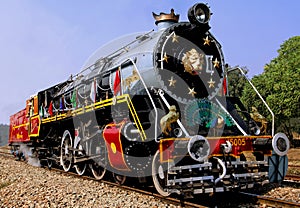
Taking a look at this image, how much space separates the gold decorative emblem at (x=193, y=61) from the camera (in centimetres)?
689

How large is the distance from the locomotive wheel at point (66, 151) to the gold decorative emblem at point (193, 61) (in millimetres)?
4855

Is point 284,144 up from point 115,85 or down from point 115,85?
down

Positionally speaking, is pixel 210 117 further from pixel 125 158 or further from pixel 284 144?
pixel 125 158

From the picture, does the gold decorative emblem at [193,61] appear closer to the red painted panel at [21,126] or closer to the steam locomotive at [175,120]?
the steam locomotive at [175,120]

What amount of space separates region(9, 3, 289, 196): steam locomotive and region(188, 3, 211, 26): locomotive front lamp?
2cm

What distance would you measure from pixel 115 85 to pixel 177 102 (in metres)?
1.61

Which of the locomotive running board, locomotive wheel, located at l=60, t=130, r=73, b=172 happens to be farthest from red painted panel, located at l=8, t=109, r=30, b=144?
the locomotive running board

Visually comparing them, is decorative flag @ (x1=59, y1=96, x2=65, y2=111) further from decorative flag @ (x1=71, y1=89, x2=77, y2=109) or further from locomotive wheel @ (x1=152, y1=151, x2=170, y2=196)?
locomotive wheel @ (x1=152, y1=151, x2=170, y2=196)

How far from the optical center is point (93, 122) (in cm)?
878

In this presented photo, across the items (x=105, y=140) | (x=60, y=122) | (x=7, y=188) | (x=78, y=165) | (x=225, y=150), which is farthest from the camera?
(x=60, y=122)

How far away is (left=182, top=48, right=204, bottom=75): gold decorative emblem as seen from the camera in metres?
6.89

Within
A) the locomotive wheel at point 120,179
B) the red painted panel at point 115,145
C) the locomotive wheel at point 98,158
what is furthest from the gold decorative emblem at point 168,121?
the locomotive wheel at point 98,158

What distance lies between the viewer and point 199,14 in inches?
279

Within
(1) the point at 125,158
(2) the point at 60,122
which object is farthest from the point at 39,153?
(1) the point at 125,158
